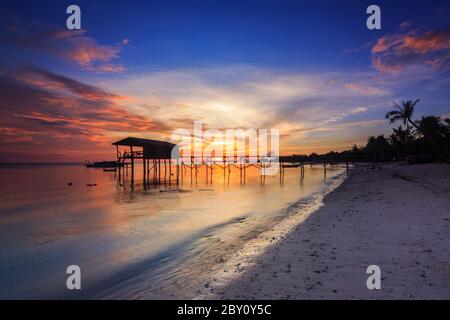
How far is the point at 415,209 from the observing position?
10.6m

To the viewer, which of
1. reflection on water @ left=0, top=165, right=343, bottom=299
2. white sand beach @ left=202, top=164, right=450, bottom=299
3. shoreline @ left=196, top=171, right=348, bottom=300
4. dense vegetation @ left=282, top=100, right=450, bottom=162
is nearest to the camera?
white sand beach @ left=202, top=164, right=450, bottom=299

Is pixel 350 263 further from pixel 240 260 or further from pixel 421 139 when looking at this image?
pixel 421 139

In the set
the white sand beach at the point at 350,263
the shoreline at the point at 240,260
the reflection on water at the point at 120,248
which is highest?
the white sand beach at the point at 350,263

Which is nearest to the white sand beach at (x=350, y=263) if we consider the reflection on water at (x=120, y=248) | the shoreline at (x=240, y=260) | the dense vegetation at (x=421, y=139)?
the shoreline at (x=240, y=260)

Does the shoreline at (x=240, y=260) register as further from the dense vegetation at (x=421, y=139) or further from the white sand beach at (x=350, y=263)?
the dense vegetation at (x=421, y=139)

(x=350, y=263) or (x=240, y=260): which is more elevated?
(x=350, y=263)

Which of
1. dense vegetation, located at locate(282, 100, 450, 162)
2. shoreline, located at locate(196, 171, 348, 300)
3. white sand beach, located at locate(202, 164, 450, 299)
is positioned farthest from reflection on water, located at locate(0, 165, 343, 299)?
dense vegetation, located at locate(282, 100, 450, 162)

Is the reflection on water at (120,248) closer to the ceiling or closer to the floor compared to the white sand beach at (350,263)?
closer to the floor

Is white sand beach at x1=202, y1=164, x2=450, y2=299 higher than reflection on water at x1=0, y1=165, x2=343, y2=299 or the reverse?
higher

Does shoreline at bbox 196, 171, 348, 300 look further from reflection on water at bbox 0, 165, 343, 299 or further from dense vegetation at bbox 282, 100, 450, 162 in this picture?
dense vegetation at bbox 282, 100, 450, 162

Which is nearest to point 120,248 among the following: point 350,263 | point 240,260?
point 240,260
